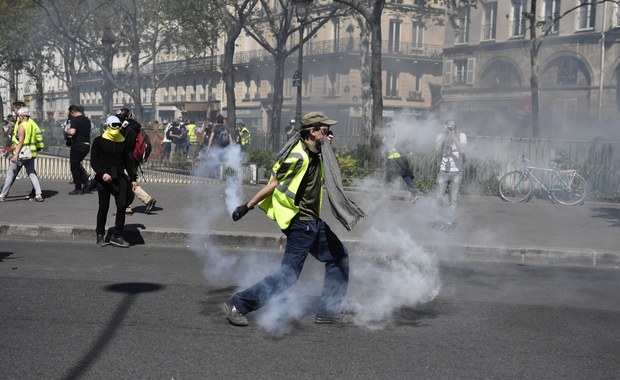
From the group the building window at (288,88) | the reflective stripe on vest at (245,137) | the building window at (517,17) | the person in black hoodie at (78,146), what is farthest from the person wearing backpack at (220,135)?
the building window at (288,88)

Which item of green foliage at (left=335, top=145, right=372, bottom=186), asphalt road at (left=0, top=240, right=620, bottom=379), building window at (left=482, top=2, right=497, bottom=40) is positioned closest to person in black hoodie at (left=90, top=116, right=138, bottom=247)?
asphalt road at (left=0, top=240, right=620, bottom=379)

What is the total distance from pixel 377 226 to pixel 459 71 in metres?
35.7

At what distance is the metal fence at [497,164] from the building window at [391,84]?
3547 cm

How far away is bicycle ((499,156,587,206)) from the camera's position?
16.1 meters

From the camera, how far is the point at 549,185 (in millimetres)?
16297

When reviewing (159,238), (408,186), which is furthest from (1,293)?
(408,186)

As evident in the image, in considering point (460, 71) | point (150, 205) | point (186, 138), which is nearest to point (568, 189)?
point (150, 205)

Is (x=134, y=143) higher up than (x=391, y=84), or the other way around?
(x=391, y=84)

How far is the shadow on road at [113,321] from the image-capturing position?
4.75 metres

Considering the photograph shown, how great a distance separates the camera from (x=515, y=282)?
814cm

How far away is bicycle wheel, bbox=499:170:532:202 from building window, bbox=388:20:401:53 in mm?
37834

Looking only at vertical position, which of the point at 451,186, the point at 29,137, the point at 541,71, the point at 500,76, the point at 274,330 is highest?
the point at 541,71

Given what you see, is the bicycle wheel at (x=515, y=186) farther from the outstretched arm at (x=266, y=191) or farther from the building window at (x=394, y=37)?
the building window at (x=394, y=37)

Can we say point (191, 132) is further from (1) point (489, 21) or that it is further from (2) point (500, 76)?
(1) point (489, 21)
